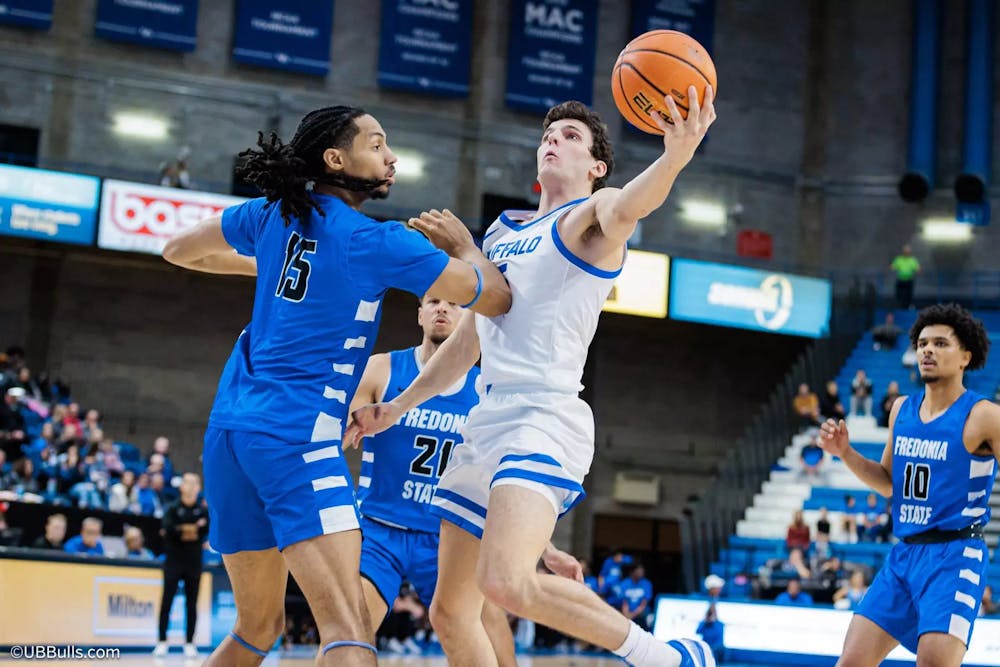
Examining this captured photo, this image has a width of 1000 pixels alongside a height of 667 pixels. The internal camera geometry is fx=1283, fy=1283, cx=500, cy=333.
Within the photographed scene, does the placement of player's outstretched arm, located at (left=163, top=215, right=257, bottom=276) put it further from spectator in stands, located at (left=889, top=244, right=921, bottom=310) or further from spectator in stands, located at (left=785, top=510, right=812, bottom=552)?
spectator in stands, located at (left=889, top=244, right=921, bottom=310)

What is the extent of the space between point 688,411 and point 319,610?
25.5 metres

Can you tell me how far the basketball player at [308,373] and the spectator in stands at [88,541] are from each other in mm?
10239

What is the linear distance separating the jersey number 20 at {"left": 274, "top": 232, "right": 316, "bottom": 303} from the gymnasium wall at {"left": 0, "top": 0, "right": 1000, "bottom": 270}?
19.3 meters

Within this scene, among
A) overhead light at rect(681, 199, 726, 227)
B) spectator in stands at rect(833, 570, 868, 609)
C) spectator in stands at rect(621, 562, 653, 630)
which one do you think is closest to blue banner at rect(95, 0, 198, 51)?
overhead light at rect(681, 199, 726, 227)

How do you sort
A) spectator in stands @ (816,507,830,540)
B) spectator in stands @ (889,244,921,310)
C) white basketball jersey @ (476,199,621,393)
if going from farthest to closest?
spectator in stands @ (889,244,921,310) → spectator in stands @ (816,507,830,540) → white basketball jersey @ (476,199,621,393)

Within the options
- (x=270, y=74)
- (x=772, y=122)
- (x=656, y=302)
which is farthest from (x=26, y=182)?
(x=772, y=122)

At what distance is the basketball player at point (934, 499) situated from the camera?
626cm

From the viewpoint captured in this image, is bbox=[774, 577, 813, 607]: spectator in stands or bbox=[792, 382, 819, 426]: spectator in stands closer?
bbox=[774, 577, 813, 607]: spectator in stands

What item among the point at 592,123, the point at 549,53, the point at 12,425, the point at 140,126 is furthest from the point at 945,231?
the point at 592,123

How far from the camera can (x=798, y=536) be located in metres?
20.6

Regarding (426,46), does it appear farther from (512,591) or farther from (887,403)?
(512,591)

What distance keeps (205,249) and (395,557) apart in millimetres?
1967

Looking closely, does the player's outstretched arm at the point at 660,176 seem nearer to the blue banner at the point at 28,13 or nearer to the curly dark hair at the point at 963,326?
the curly dark hair at the point at 963,326

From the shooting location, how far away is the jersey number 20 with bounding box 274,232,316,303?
473cm
